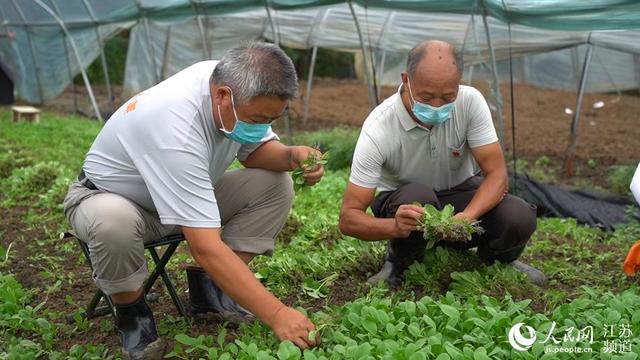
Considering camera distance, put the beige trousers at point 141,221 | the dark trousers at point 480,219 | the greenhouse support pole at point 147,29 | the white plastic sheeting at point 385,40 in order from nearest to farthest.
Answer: the beige trousers at point 141,221 < the dark trousers at point 480,219 < the white plastic sheeting at point 385,40 < the greenhouse support pole at point 147,29

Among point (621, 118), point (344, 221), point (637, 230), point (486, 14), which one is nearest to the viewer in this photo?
point (344, 221)

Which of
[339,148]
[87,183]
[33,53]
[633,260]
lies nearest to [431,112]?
[633,260]

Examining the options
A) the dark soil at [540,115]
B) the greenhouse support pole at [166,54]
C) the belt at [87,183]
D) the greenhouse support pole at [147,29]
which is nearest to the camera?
the belt at [87,183]

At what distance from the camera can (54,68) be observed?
16734 mm

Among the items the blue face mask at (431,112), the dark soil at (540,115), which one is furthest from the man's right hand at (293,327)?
the dark soil at (540,115)

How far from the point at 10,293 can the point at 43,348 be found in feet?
2.02

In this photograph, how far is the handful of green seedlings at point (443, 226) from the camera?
367cm

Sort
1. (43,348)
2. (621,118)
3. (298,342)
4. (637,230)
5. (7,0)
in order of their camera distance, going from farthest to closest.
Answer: (7,0) < (621,118) < (637,230) < (43,348) < (298,342)

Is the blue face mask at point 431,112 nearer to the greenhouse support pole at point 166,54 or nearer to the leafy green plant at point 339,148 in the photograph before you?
the leafy green plant at point 339,148

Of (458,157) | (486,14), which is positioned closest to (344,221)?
(458,157)

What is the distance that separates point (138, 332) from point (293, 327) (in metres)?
0.82

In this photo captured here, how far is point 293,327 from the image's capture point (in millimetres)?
2986

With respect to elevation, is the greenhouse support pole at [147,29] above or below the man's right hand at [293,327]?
below

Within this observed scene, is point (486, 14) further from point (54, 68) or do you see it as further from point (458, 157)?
point (54, 68)
